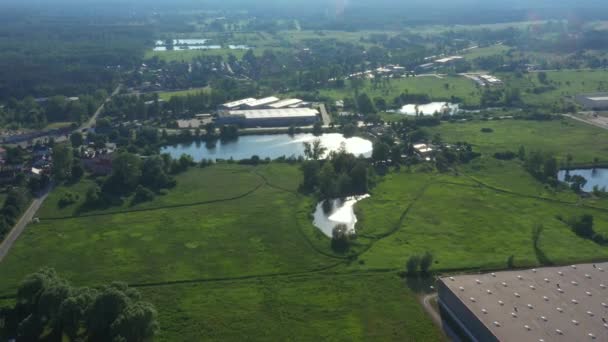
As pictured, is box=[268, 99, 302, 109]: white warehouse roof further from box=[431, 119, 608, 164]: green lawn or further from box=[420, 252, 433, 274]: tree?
box=[420, 252, 433, 274]: tree

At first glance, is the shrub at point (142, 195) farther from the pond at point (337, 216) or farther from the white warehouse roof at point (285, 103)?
the white warehouse roof at point (285, 103)

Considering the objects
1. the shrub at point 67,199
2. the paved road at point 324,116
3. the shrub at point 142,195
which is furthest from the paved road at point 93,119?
the paved road at point 324,116

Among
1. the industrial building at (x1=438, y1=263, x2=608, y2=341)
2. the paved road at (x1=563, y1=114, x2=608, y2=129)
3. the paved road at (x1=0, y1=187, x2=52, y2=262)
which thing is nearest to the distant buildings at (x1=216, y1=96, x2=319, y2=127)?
the paved road at (x1=0, y1=187, x2=52, y2=262)

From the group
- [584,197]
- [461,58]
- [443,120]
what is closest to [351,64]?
[461,58]

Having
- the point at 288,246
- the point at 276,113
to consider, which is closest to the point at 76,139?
the point at 276,113

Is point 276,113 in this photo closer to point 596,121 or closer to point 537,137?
point 537,137

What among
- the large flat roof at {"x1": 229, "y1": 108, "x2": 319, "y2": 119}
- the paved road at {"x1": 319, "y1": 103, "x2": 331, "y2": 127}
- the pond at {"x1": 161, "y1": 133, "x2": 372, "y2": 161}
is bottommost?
the pond at {"x1": 161, "y1": 133, "x2": 372, "y2": 161}
